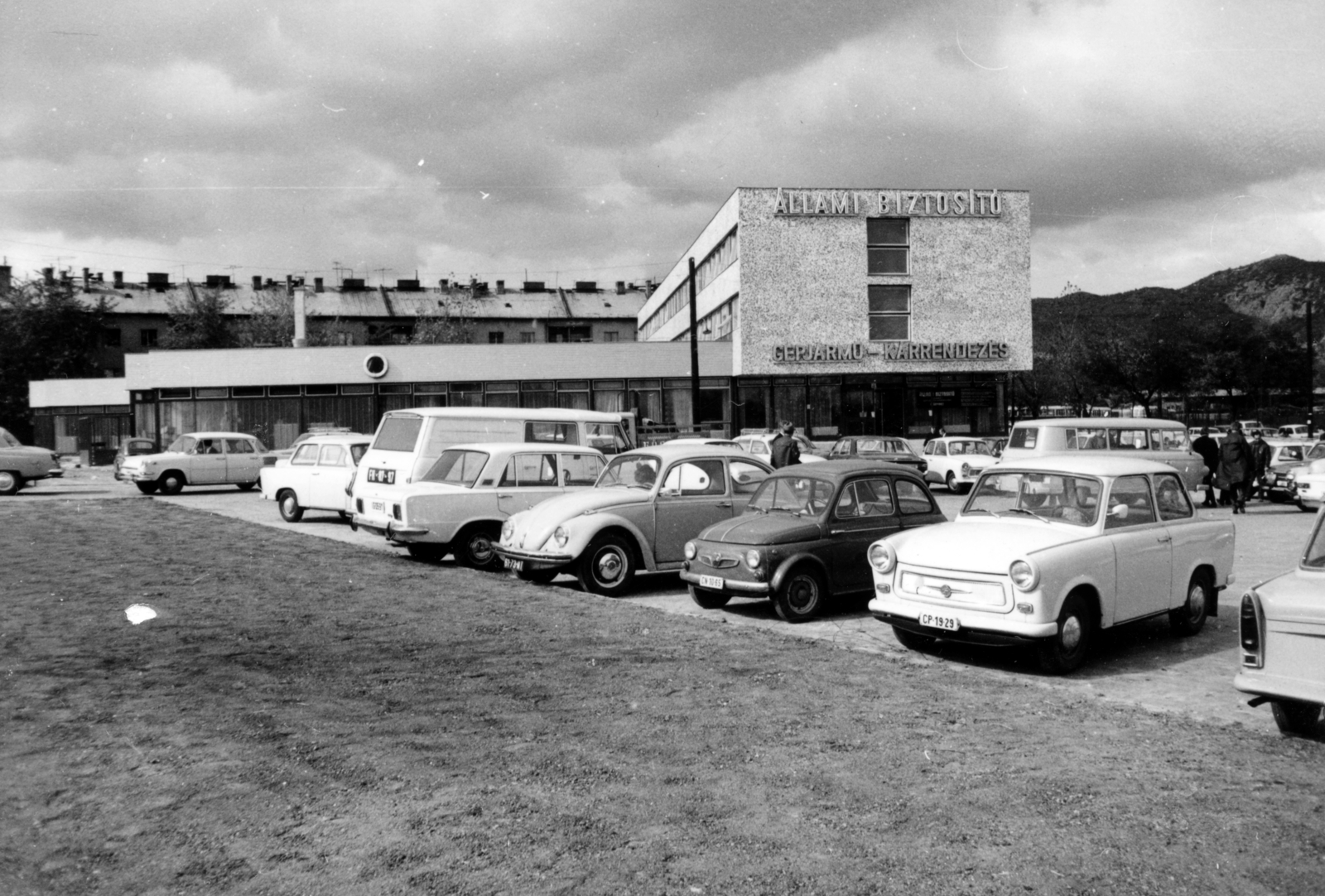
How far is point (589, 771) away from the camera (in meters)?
5.22

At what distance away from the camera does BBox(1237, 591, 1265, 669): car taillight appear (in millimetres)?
5762

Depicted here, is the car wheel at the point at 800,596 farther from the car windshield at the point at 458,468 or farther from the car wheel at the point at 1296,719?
the car windshield at the point at 458,468

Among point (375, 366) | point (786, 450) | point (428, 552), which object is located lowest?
point (428, 552)

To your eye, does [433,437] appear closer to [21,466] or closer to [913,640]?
[913,640]

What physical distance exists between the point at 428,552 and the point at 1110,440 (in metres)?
14.8

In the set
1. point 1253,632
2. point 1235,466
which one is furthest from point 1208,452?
point 1253,632

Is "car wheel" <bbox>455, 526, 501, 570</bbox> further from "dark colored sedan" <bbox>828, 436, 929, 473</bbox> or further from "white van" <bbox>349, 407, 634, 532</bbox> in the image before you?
"dark colored sedan" <bbox>828, 436, 929, 473</bbox>

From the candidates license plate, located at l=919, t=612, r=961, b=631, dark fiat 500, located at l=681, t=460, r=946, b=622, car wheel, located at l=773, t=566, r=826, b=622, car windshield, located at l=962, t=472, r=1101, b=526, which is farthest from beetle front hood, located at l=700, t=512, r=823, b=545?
license plate, located at l=919, t=612, r=961, b=631

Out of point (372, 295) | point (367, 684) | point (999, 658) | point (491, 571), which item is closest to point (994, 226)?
point (491, 571)

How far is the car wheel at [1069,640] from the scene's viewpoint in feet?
25.7

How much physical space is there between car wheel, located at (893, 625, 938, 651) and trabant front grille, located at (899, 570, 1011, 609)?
0.64 metres

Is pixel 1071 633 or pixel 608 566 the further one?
pixel 608 566

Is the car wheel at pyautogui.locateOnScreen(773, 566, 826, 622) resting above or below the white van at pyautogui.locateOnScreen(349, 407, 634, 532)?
below

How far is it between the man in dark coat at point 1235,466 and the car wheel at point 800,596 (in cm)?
1479
